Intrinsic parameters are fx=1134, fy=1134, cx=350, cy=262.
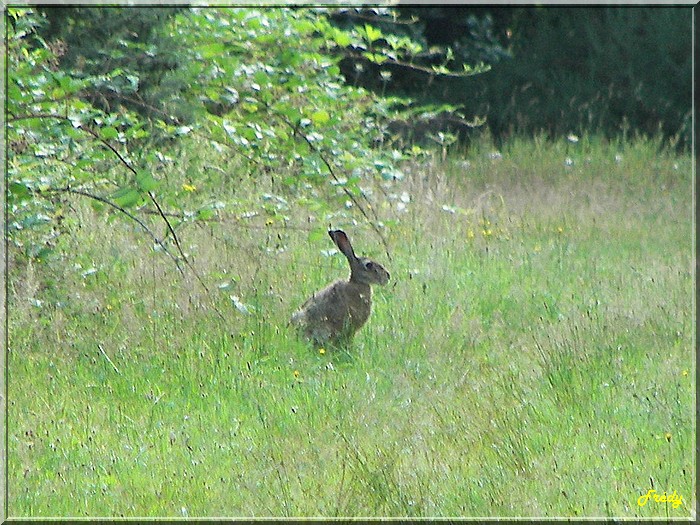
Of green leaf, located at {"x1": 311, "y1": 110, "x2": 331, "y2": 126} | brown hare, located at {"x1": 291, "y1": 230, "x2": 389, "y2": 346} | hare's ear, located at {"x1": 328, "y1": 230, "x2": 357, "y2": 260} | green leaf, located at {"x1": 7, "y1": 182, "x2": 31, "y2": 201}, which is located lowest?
brown hare, located at {"x1": 291, "y1": 230, "x2": 389, "y2": 346}

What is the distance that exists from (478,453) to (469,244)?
4053mm

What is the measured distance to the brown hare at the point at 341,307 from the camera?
646 centimetres

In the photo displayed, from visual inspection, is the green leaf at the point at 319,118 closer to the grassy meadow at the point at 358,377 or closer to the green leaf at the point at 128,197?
the grassy meadow at the point at 358,377

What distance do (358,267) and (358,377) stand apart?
3.62ft

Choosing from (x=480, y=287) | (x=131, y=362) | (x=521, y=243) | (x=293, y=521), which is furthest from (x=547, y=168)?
(x=293, y=521)

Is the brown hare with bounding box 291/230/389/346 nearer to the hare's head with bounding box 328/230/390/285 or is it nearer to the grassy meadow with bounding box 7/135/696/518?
the hare's head with bounding box 328/230/390/285

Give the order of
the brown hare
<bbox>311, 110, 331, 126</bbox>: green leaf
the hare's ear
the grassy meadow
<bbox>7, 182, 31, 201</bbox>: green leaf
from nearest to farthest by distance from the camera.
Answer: the grassy meadow, <bbox>7, 182, 31, 201</bbox>: green leaf, the brown hare, the hare's ear, <bbox>311, 110, 331, 126</bbox>: green leaf

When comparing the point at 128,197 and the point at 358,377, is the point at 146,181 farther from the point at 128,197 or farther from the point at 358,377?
the point at 358,377

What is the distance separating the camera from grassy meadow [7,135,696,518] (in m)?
4.40

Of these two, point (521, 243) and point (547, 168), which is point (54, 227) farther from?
point (547, 168)

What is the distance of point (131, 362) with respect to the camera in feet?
19.5
